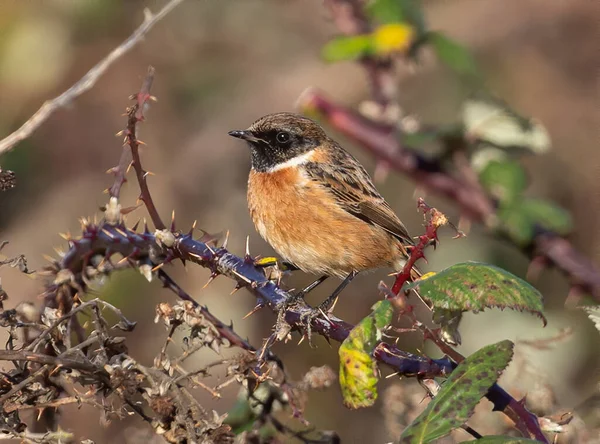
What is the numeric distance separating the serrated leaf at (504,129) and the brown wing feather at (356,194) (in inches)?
31.5

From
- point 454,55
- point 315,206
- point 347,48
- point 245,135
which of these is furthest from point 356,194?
point 454,55

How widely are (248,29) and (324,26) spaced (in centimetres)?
75

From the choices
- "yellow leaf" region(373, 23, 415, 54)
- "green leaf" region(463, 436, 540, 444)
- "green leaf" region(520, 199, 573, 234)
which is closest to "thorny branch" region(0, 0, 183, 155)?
"green leaf" region(463, 436, 540, 444)

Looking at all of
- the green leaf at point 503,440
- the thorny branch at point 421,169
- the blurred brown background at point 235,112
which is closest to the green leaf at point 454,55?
the thorny branch at point 421,169

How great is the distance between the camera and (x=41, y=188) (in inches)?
302

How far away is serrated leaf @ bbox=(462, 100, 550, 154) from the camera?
534cm

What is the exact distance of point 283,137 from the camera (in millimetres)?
5871

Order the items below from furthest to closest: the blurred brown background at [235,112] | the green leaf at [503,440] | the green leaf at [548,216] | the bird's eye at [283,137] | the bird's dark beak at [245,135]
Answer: the blurred brown background at [235,112]
the bird's eye at [283,137]
the bird's dark beak at [245,135]
the green leaf at [548,216]
the green leaf at [503,440]

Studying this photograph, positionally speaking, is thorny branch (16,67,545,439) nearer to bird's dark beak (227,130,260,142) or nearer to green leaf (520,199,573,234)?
green leaf (520,199,573,234)

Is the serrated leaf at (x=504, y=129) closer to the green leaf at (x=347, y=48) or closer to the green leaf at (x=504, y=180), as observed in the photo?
the green leaf at (x=504, y=180)

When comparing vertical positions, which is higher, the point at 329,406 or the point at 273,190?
the point at 273,190

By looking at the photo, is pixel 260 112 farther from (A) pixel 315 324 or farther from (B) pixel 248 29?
(A) pixel 315 324

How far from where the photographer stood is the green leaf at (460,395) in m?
2.47

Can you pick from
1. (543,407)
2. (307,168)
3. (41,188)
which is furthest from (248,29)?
(543,407)
